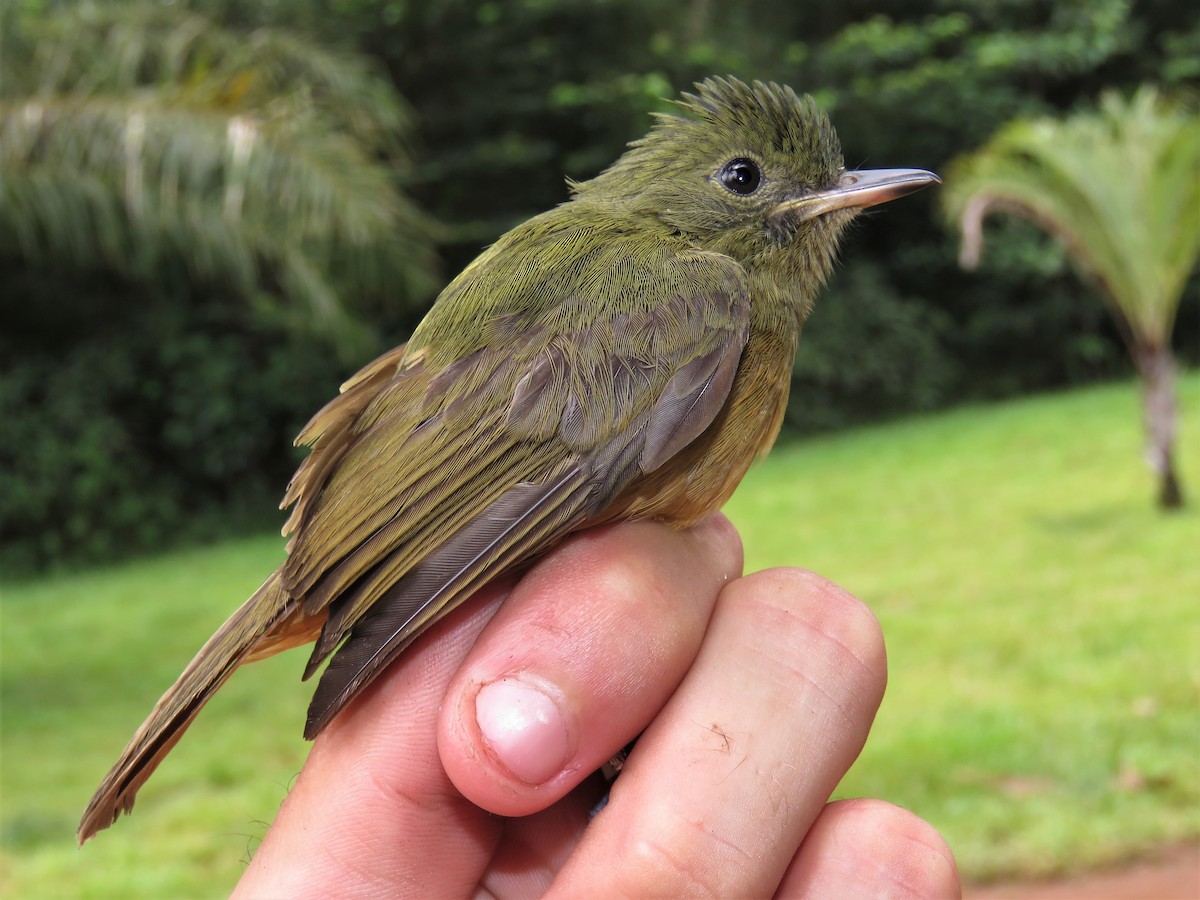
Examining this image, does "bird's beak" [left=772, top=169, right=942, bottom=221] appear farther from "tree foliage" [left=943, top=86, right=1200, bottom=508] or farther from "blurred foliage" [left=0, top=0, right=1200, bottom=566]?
"tree foliage" [left=943, top=86, right=1200, bottom=508]

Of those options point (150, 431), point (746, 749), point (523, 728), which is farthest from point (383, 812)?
point (150, 431)

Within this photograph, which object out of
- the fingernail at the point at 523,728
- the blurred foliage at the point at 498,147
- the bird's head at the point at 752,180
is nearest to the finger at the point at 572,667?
the fingernail at the point at 523,728

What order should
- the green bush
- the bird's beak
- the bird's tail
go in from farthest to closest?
the green bush, the bird's beak, the bird's tail

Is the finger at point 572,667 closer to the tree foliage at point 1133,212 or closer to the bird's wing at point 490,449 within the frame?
the bird's wing at point 490,449

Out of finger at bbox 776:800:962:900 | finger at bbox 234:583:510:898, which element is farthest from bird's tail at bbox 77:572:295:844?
finger at bbox 776:800:962:900

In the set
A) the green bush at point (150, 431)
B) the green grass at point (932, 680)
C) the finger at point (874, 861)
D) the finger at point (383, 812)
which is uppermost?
the finger at point (383, 812)
